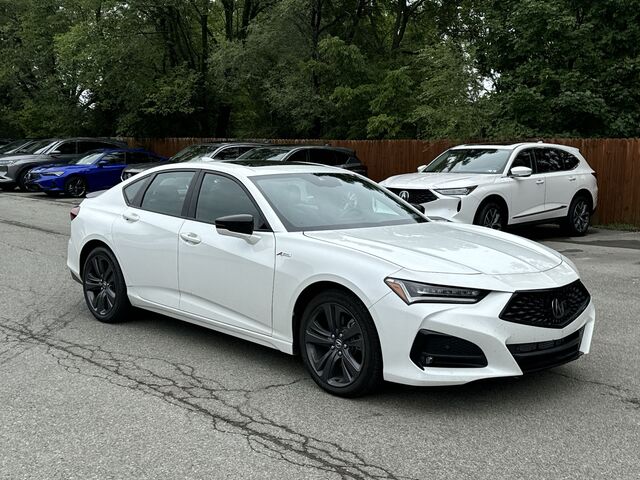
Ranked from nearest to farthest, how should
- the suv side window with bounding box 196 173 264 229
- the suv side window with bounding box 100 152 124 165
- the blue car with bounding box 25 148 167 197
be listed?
the suv side window with bounding box 196 173 264 229
the blue car with bounding box 25 148 167 197
the suv side window with bounding box 100 152 124 165

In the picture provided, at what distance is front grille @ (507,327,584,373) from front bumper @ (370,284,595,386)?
0.03m

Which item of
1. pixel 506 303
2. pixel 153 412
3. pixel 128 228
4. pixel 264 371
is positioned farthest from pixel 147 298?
pixel 506 303

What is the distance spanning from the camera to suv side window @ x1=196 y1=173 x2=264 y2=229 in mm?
5535

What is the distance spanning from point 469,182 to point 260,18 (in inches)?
644

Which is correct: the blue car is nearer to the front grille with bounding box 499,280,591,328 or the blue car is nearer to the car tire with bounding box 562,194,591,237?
the car tire with bounding box 562,194,591,237

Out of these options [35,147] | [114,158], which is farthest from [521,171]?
[35,147]

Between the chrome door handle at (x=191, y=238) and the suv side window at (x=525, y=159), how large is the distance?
833 centimetres

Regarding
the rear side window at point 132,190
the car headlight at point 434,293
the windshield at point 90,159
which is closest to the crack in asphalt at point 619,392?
the car headlight at point 434,293

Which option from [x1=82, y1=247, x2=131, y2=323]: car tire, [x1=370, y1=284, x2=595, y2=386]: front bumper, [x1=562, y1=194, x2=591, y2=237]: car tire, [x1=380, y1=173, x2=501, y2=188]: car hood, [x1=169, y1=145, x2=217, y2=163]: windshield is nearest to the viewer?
[x1=370, y1=284, x2=595, y2=386]: front bumper

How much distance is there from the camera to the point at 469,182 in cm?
1172

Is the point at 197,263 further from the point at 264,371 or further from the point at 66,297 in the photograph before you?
the point at 66,297

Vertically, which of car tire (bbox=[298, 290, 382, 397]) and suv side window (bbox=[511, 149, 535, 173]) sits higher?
suv side window (bbox=[511, 149, 535, 173])

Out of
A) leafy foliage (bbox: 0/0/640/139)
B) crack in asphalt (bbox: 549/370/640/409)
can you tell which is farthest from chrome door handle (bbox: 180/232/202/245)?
leafy foliage (bbox: 0/0/640/139)

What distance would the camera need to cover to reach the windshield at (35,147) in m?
25.4
